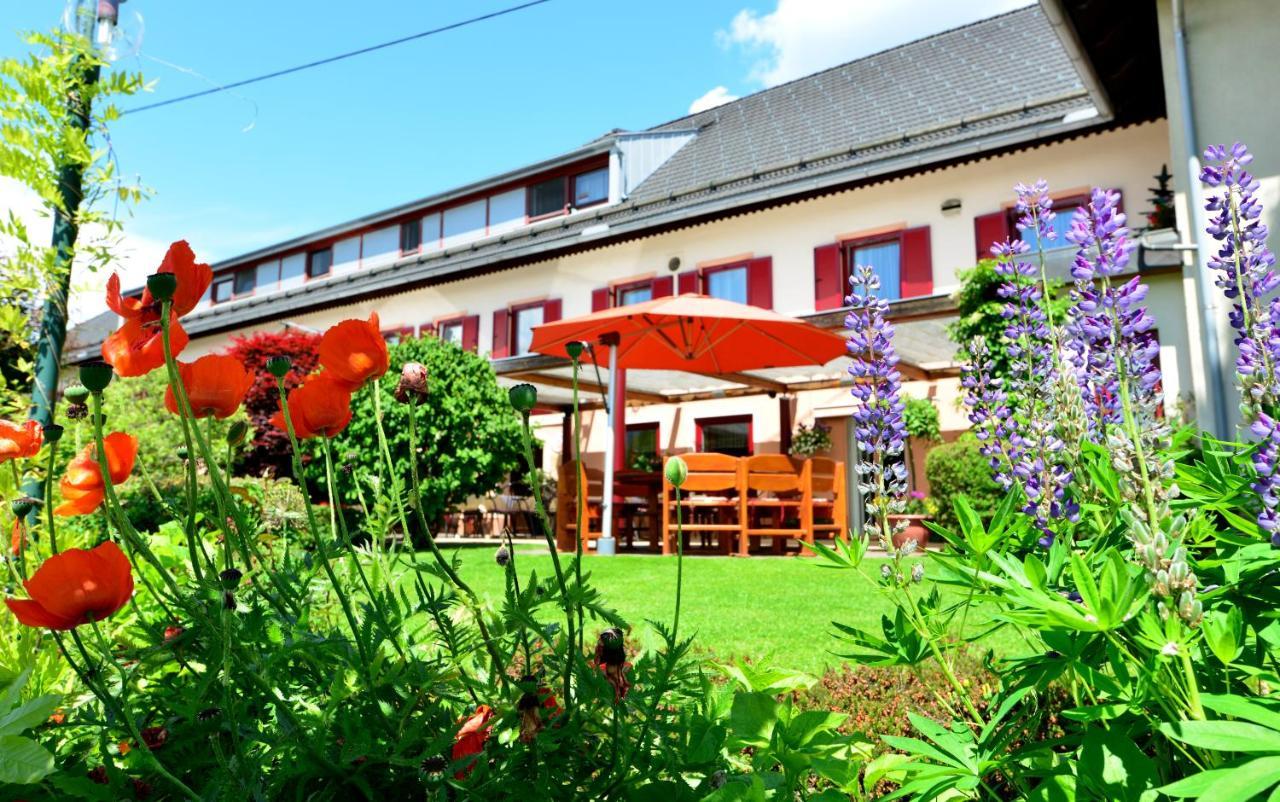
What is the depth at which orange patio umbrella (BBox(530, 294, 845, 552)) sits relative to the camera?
9117 millimetres

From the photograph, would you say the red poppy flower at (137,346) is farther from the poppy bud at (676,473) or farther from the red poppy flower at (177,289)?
the poppy bud at (676,473)

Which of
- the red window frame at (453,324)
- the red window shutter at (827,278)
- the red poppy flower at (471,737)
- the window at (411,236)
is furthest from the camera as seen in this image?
the window at (411,236)

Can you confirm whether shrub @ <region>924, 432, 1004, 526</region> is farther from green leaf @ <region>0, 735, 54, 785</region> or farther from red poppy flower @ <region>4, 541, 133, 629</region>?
green leaf @ <region>0, 735, 54, 785</region>

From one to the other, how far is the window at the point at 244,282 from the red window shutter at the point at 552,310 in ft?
44.4

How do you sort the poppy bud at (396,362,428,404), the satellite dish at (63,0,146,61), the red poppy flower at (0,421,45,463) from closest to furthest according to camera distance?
1. the poppy bud at (396,362,428,404)
2. the red poppy flower at (0,421,45,463)
3. the satellite dish at (63,0,146,61)

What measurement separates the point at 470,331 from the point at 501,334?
1.01 m

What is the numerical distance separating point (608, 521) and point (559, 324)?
2492mm

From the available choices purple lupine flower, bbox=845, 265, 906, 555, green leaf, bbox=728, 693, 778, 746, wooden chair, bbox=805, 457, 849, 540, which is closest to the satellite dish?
purple lupine flower, bbox=845, 265, 906, 555

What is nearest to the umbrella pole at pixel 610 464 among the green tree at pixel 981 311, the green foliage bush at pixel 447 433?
the green foliage bush at pixel 447 433

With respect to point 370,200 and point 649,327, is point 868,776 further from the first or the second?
point 370,200

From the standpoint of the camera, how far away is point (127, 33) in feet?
11.3

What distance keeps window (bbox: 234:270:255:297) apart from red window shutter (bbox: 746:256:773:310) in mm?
18056

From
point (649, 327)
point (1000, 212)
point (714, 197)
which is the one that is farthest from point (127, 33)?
point (714, 197)

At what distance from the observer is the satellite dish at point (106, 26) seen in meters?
3.29
